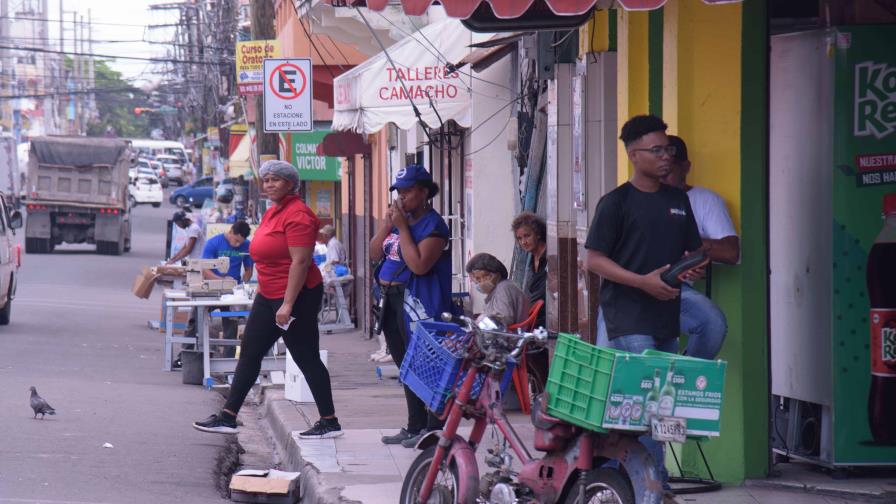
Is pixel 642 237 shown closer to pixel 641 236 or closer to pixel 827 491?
pixel 641 236

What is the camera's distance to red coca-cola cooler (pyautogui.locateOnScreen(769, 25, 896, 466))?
6.98m

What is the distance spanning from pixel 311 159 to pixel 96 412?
45.1ft

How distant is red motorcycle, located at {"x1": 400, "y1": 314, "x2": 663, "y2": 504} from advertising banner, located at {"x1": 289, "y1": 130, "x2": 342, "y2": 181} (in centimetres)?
1846

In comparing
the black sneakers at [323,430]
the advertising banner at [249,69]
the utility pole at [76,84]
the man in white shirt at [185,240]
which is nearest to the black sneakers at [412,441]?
the black sneakers at [323,430]

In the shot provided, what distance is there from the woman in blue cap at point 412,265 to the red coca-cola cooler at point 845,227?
91.0 inches

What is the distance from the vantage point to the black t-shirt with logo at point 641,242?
19.8 ft

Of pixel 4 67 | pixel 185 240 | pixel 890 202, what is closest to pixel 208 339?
pixel 890 202

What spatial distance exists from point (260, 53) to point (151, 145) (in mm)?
74662

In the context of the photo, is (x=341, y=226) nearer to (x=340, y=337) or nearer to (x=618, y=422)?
(x=340, y=337)

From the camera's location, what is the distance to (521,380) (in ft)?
31.4

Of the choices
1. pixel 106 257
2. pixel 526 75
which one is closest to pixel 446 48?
pixel 526 75

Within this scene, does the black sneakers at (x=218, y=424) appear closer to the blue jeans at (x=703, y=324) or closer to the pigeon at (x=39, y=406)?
the pigeon at (x=39, y=406)

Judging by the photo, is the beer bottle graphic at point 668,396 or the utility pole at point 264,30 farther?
the utility pole at point 264,30

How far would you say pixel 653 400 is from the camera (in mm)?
5285
